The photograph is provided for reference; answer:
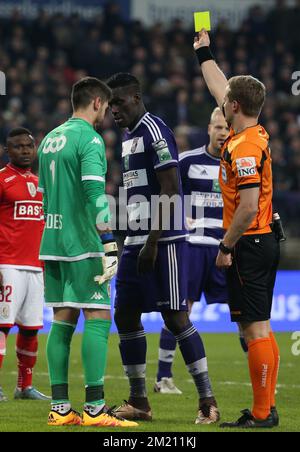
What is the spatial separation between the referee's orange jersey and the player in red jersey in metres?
2.29

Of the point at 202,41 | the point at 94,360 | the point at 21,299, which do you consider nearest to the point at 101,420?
the point at 94,360

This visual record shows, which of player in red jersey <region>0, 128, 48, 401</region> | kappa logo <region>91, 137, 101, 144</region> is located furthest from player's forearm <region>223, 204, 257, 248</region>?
Answer: player in red jersey <region>0, 128, 48, 401</region>

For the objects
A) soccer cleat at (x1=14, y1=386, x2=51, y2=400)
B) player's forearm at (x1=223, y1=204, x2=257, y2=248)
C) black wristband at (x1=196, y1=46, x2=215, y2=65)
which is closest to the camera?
player's forearm at (x1=223, y1=204, x2=257, y2=248)

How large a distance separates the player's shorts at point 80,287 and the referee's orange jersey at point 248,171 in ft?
3.10

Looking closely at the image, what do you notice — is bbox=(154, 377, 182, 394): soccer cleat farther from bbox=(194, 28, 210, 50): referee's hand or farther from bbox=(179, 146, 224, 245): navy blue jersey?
bbox=(194, 28, 210, 50): referee's hand

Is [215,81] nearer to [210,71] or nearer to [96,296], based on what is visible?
[210,71]

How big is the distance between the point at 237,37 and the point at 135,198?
17.0 m

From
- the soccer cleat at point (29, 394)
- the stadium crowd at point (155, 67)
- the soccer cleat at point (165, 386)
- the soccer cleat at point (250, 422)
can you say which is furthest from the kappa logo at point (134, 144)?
the stadium crowd at point (155, 67)

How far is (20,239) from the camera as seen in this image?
8922mm

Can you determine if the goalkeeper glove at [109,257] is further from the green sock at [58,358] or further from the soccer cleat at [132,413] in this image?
the soccer cleat at [132,413]

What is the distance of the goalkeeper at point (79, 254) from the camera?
22.7ft

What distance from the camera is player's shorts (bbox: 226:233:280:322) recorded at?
6.97 m
